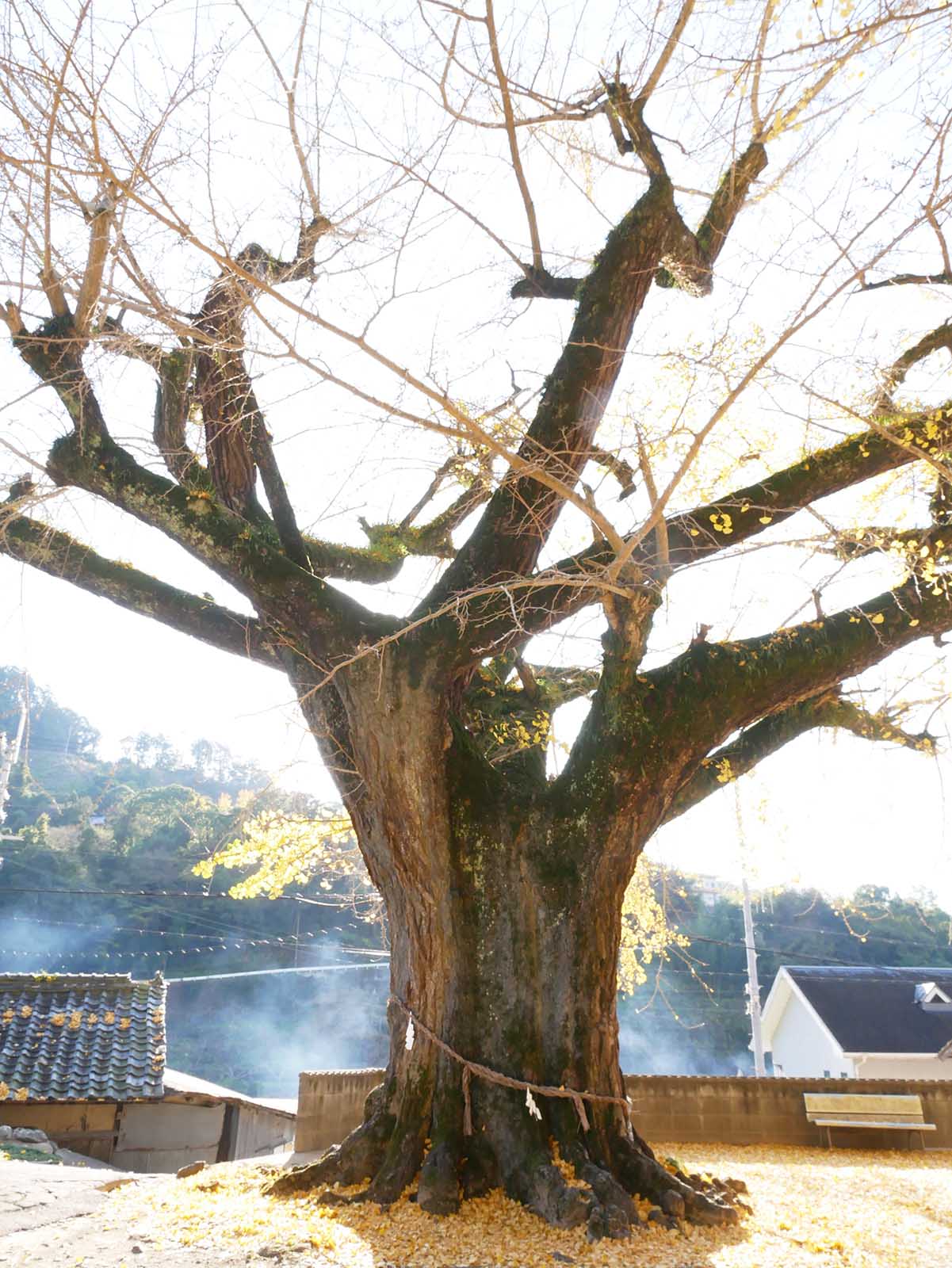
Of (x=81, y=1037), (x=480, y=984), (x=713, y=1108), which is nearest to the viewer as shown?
(x=480, y=984)

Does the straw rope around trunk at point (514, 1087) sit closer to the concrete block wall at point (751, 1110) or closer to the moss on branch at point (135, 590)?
the moss on branch at point (135, 590)

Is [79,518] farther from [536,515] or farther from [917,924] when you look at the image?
[917,924]

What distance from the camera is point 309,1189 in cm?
439

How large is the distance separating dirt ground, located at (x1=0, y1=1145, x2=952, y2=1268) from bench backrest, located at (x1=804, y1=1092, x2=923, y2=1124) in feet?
10.2

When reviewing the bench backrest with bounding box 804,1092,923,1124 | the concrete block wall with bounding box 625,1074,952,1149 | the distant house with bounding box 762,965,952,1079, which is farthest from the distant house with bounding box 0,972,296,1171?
the distant house with bounding box 762,965,952,1079

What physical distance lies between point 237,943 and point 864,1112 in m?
27.7

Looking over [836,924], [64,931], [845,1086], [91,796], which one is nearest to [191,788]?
[91,796]

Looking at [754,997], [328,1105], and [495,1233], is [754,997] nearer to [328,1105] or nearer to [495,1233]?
[328,1105]

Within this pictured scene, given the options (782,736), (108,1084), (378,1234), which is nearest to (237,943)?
(108,1084)

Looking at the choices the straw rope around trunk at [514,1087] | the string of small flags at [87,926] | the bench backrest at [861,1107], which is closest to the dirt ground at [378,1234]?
the straw rope around trunk at [514,1087]

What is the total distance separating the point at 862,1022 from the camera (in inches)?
757

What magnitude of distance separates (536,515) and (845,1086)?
Answer: 672 cm

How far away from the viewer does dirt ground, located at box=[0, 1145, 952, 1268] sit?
3.35 meters

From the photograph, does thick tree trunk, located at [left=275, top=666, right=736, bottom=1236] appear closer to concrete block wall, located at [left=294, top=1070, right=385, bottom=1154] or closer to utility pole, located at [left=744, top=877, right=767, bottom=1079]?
concrete block wall, located at [left=294, top=1070, right=385, bottom=1154]
